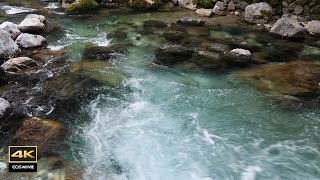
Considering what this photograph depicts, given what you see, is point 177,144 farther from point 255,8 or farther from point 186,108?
point 255,8

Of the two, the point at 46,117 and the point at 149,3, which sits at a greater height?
the point at 149,3

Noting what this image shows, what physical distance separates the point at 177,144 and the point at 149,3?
1539 cm

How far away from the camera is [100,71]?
13.5 m

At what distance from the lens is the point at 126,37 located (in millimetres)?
17281

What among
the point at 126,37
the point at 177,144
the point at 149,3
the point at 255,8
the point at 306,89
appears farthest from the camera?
the point at 149,3

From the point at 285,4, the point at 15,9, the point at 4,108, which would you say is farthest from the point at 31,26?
the point at 285,4

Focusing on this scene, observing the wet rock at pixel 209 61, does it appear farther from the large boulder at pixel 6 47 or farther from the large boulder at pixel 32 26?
the large boulder at pixel 32 26

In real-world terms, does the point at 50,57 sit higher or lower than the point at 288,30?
lower

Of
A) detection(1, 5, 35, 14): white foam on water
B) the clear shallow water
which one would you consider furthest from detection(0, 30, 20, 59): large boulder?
detection(1, 5, 35, 14): white foam on water

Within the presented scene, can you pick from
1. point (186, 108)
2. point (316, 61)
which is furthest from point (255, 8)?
point (186, 108)

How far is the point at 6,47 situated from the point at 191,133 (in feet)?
30.6

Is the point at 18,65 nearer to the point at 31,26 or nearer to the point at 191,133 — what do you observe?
the point at 31,26

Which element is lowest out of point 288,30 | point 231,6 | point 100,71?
point 100,71

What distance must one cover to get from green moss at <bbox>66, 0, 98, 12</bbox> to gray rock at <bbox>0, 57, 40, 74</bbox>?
912 cm
